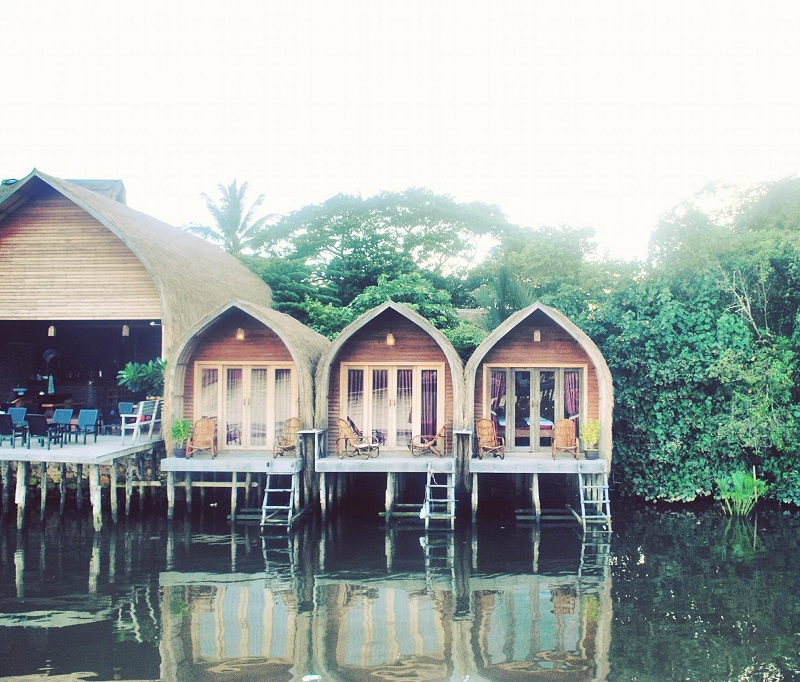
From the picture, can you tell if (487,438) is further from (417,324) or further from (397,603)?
(397,603)

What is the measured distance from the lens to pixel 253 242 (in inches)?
1531

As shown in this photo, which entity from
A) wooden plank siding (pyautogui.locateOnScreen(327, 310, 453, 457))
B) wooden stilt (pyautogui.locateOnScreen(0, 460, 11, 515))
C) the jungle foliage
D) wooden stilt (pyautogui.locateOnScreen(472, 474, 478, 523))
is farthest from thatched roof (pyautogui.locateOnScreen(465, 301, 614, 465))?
wooden stilt (pyautogui.locateOnScreen(0, 460, 11, 515))

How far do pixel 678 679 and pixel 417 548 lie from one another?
588 centimetres

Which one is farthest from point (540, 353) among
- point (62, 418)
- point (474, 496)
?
point (62, 418)

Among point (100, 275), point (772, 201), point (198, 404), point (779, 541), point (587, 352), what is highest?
point (772, 201)

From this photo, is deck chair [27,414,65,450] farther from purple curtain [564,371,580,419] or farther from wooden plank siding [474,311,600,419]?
purple curtain [564,371,580,419]

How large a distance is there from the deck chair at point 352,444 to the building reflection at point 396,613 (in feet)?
6.76

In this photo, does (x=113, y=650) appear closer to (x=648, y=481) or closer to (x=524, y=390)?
(x=524, y=390)

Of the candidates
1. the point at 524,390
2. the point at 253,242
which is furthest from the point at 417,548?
the point at 253,242

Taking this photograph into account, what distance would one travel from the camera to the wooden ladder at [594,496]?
1304 centimetres

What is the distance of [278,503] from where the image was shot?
15.2 metres

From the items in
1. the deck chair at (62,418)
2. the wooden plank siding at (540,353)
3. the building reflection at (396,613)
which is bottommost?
the building reflection at (396,613)

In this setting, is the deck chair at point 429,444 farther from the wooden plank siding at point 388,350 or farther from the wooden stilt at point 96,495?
the wooden stilt at point 96,495

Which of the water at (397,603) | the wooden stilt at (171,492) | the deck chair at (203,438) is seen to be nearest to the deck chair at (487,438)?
the water at (397,603)
